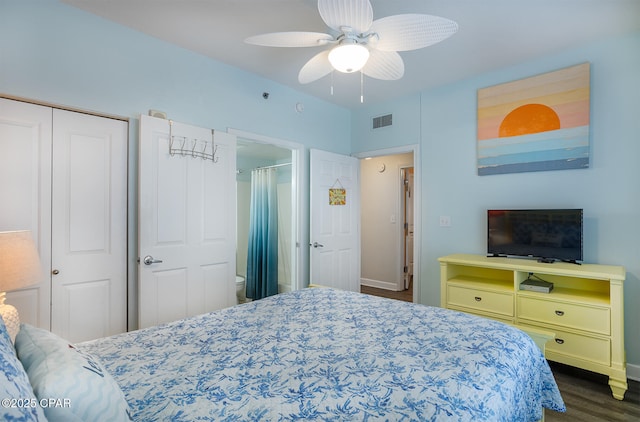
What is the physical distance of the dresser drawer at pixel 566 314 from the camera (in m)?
2.28

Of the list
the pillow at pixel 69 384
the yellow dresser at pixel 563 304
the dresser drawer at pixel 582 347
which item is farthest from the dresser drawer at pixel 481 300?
the pillow at pixel 69 384

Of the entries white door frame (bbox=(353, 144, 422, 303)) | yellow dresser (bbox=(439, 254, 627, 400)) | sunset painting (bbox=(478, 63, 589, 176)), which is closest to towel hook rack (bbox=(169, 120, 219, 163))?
white door frame (bbox=(353, 144, 422, 303))

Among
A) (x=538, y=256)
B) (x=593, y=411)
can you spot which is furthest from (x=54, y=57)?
(x=593, y=411)

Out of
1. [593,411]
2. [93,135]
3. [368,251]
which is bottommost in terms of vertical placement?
[593,411]

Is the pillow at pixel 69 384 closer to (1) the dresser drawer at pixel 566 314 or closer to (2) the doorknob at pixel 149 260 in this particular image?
(2) the doorknob at pixel 149 260

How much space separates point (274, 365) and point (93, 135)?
6.96ft

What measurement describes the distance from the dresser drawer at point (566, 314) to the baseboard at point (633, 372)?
1.81ft

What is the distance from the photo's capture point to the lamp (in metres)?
1.49

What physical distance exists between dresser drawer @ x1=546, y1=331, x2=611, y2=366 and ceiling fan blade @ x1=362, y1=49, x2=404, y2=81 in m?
2.33

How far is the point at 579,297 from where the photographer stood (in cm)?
244

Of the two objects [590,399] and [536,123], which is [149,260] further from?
[536,123]

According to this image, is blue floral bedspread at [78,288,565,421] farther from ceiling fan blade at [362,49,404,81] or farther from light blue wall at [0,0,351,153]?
light blue wall at [0,0,351,153]

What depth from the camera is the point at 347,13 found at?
5.19 ft

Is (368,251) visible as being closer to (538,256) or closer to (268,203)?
(268,203)
